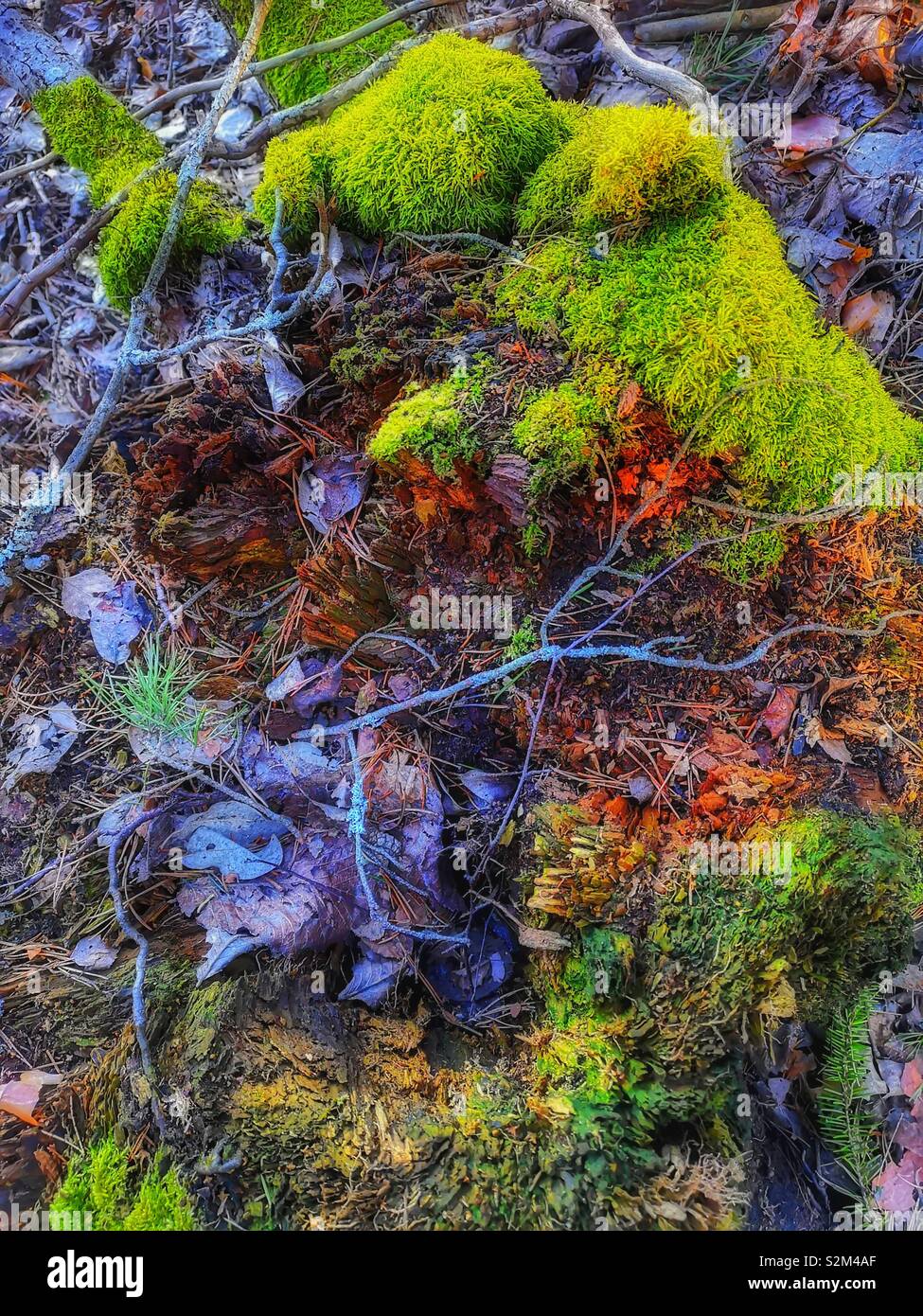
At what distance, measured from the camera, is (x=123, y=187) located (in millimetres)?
3023

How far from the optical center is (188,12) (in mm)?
3824

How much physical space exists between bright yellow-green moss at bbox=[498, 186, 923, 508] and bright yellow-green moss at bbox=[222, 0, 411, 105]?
1.47m

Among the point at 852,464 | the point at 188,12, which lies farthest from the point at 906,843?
the point at 188,12

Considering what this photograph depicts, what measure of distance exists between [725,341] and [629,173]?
654mm

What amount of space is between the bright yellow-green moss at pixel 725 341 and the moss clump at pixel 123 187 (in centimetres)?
143

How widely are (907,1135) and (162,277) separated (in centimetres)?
423

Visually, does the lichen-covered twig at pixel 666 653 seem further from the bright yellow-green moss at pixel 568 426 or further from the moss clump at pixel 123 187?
the moss clump at pixel 123 187

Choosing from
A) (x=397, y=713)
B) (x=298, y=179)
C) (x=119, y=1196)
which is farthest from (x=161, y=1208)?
(x=298, y=179)

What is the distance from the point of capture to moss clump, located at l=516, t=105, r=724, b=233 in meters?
2.25

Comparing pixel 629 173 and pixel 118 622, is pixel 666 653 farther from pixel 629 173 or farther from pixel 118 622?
pixel 118 622

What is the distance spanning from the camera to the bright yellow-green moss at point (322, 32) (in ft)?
9.79

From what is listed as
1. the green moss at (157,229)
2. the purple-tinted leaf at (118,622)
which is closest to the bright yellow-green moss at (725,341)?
the green moss at (157,229)

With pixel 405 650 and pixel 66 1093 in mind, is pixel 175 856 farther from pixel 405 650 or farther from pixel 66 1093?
pixel 405 650

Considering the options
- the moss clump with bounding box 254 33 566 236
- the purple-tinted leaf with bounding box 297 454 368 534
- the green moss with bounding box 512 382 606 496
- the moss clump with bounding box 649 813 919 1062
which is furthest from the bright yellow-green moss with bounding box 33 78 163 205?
the moss clump with bounding box 649 813 919 1062
